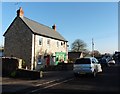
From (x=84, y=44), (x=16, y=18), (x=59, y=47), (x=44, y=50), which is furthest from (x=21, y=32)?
(x=84, y=44)

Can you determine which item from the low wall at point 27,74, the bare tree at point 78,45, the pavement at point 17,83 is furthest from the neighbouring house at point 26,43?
the bare tree at point 78,45

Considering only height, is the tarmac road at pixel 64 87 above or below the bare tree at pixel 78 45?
below

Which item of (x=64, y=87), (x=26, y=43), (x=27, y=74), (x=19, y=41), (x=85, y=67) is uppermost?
(x=19, y=41)

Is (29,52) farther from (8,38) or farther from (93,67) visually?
(93,67)

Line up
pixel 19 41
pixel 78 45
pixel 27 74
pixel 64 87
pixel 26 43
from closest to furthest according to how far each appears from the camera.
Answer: pixel 64 87, pixel 27 74, pixel 26 43, pixel 19 41, pixel 78 45

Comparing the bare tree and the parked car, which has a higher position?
the bare tree

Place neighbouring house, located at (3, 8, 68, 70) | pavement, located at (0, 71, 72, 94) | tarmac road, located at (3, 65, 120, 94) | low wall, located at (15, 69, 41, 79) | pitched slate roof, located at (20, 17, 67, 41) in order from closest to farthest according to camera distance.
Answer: tarmac road, located at (3, 65, 120, 94), pavement, located at (0, 71, 72, 94), low wall, located at (15, 69, 41, 79), neighbouring house, located at (3, 8, 68, 70), pitched slate roof, located at (20, 17, 67, 41)

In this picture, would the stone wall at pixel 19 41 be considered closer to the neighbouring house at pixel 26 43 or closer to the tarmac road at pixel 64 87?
the neighbouring house at pixel 26 43

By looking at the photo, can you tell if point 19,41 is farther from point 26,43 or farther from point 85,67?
point 85,67

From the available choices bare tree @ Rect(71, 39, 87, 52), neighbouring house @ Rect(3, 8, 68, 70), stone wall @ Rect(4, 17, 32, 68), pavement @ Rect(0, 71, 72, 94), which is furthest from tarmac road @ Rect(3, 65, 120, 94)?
bare tree @ Rect(71, 39, 87, 52)

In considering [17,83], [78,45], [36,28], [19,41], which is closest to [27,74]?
[17,83]

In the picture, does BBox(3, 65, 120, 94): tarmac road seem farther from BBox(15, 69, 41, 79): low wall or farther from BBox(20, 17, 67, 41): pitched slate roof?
BBox(20, 17, 67, 41): pitched slate roof

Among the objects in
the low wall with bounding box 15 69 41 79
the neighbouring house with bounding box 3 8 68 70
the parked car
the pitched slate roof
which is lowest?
the low wall with bounding box 15 69 41 79

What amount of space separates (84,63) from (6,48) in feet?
58.6
